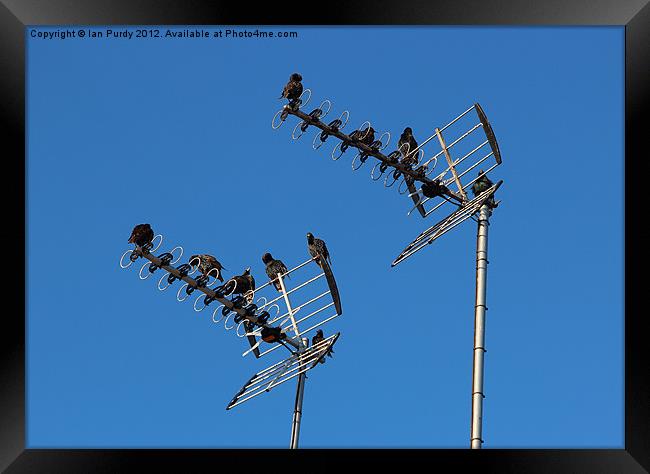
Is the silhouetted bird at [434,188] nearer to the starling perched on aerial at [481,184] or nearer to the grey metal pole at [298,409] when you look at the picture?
the starling perched on aerial at [481,184]

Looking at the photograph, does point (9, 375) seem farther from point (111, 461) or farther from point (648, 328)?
point (648, 328)

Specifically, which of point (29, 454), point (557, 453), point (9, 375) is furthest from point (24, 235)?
point (557, 453)

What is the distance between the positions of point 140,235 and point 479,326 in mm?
4785

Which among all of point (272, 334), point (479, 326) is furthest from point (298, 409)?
point (479, 326)

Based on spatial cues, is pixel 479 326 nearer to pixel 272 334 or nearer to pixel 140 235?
pixel 272 334

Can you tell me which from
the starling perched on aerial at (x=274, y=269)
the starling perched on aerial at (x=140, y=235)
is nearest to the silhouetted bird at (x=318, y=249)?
the starling perched on aerial at (x=274, y=269)

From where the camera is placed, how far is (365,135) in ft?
61.0

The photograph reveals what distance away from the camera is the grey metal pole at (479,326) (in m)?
16.5

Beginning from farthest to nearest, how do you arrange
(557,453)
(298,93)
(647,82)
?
(298,93), (647,82), (557,453)

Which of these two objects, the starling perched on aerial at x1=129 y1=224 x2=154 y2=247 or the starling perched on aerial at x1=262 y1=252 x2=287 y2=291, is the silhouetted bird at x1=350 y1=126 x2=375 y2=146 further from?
the starling perched on aerial at x1=129 y1=224 x2=154 y2=247

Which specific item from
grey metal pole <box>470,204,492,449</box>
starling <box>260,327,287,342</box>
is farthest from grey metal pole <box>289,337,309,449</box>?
grey metal pole <box>470,204,492,449</box>
